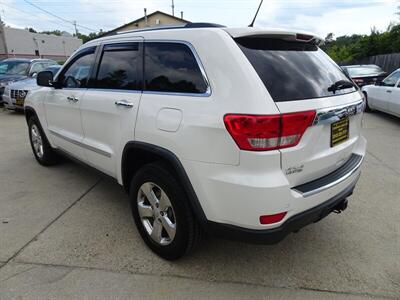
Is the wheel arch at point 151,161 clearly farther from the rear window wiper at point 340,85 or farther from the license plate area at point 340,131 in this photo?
the rear window wiper at point 340,85

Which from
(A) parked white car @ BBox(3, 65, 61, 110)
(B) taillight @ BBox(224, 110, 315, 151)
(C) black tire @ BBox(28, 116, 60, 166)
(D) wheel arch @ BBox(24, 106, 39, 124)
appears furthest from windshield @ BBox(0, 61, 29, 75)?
(B) taillight @ BBox(224, 110, 315, 151)

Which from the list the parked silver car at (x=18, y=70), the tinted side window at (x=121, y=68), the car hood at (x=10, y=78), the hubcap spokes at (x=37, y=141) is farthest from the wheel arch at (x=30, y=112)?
the car hood at (x=10, y=78)

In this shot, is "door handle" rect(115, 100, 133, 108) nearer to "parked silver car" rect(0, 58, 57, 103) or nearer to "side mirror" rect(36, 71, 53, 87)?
"side mirror" rect(36, 71, 53, 87)

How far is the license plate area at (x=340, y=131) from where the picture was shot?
252 centimetres

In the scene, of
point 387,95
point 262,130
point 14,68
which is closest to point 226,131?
point 262,130

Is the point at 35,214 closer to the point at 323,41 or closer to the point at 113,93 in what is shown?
the point at 113,93

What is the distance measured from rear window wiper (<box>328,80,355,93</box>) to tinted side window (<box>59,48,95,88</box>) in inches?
95.9

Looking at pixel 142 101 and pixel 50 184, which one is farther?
pixel 50 184

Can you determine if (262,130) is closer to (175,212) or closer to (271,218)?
(271,218)

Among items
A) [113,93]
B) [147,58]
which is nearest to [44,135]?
[113,93]

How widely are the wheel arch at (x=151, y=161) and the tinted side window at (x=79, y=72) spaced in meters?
1.20

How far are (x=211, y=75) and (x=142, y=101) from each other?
724 mm

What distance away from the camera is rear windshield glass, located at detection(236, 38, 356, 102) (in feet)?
7.51

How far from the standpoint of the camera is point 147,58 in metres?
2.90
